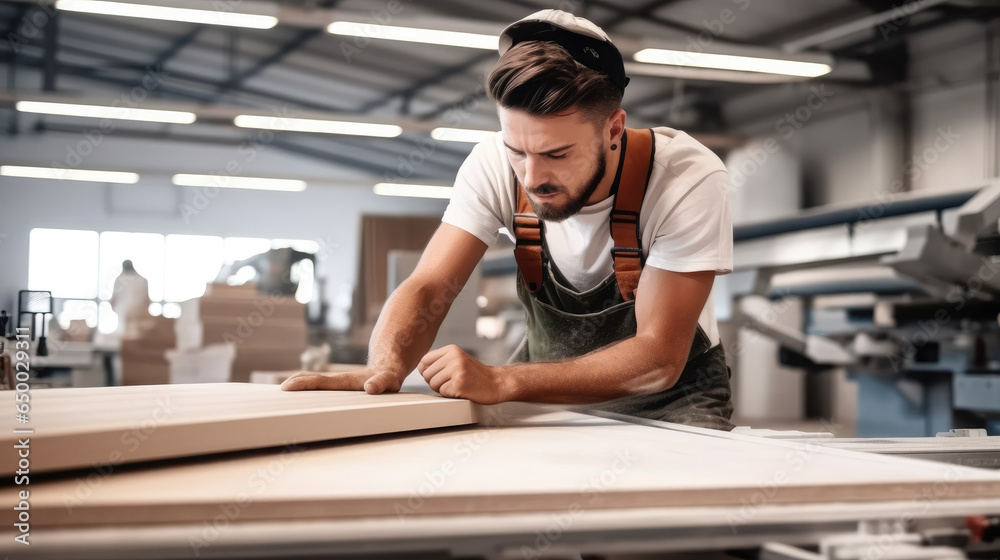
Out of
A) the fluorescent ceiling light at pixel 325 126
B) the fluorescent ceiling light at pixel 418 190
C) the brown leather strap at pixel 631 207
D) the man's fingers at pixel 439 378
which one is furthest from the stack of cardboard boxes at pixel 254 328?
the fluorescent ceiling light at pixel 418 190

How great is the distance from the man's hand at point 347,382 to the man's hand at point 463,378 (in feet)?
0.24

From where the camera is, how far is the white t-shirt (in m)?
1.52

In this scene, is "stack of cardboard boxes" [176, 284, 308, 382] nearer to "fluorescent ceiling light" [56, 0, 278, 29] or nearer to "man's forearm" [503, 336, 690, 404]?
"fluorescent ceiling light" [56, 0, 278, 29]

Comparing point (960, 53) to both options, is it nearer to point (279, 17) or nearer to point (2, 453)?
point (279, 17)

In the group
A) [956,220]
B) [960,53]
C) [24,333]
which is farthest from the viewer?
→ [960,53]

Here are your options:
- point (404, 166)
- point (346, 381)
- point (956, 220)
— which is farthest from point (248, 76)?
point (346, 381)

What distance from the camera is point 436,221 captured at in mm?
7609

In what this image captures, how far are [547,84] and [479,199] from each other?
39 centimetres

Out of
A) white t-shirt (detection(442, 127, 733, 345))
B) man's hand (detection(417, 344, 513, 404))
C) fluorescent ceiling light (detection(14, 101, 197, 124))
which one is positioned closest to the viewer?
man's hand (detection(417, 344, 513, 404))

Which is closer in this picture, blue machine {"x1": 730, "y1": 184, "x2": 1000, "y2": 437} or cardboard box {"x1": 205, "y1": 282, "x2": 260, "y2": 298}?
blue machine {"x1": 730, "y1": 184, "x2": 1000, "y2": 437}

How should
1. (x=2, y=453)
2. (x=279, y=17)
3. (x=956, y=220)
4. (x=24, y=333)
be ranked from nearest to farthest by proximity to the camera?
(x=2, y=453), (x=24, y=333), (x=956, y=220), (x=279, y=17)

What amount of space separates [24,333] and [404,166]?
36.9 ft

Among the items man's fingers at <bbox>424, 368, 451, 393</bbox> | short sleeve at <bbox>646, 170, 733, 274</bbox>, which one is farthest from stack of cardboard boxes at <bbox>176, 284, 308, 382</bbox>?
man's fingers at <bbox>424, 368, 451, 393</bbox>

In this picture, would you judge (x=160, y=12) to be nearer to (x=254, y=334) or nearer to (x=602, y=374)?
(x=254, y=334)
